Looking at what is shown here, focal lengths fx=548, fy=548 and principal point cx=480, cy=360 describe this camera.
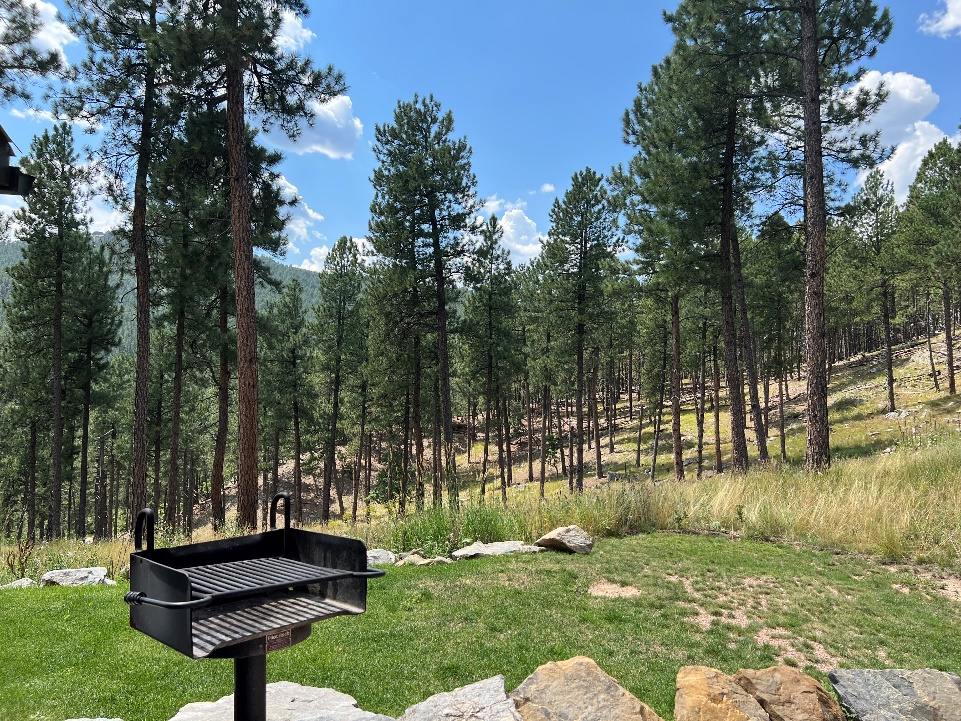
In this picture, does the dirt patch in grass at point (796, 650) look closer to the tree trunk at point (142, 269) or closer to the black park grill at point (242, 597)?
the black park grill at point (242, 597)

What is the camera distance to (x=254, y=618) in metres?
1.73

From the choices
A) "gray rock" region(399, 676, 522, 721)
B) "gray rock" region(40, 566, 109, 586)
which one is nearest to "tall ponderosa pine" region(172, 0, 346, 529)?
"gray rock" region(40, 566, 109, 586)

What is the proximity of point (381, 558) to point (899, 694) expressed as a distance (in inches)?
227

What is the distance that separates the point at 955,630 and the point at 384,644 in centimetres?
488

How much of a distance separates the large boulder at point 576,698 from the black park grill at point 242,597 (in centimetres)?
157

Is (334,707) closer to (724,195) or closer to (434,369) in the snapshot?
(724,195)

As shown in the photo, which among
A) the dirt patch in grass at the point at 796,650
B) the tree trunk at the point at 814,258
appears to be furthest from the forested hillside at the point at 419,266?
the dirt patch in grass at the point at 796,650

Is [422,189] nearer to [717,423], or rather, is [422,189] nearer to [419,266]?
[419,266]

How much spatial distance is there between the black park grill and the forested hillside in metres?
6.89

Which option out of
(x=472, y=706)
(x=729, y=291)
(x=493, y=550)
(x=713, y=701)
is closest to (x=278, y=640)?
(x=472, y=706)

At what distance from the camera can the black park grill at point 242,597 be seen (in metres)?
1.56

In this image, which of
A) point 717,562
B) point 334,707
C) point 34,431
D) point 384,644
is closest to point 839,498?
point 717,562

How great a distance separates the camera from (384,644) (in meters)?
4.63

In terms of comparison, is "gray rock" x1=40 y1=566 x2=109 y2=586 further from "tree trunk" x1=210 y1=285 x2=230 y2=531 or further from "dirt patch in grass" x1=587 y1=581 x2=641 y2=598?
"tree trunk" x1=210 y1=285 x2=230 y2=531
